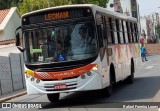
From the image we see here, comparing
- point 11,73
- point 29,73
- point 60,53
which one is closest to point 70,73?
point 60,53

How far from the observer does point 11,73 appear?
84.4 feet

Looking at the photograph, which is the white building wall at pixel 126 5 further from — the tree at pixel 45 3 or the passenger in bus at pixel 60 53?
the passenger in bus at pixel 60 53

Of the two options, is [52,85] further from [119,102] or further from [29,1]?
[29,1]

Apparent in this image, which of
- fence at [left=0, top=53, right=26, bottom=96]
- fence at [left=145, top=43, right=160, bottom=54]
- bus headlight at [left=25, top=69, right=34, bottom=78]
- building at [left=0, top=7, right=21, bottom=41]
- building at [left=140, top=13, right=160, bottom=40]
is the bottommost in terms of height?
building at [left=140, top=13, right=160, bottom=40]

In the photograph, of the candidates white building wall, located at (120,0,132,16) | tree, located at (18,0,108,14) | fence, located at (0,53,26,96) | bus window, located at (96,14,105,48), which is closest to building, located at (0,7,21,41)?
tree, located at (18,0,108,14)

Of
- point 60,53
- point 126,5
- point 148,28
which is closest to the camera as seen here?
point 60,53

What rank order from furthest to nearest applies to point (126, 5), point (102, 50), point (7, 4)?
1. point (126, 5)
2. point (7, 4)
3. point (102, 50)

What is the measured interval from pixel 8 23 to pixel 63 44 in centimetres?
3250

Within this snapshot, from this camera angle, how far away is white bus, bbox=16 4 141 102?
13.9 metres

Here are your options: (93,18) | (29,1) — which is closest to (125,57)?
(93,18)

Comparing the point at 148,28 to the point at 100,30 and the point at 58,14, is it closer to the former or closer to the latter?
the point at 100,30

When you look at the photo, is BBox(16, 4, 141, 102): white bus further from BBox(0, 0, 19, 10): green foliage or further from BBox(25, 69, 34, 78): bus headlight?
BBox(0, 0, 19, 10): green foliage

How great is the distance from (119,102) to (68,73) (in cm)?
174

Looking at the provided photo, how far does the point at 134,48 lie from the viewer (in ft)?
75.5
